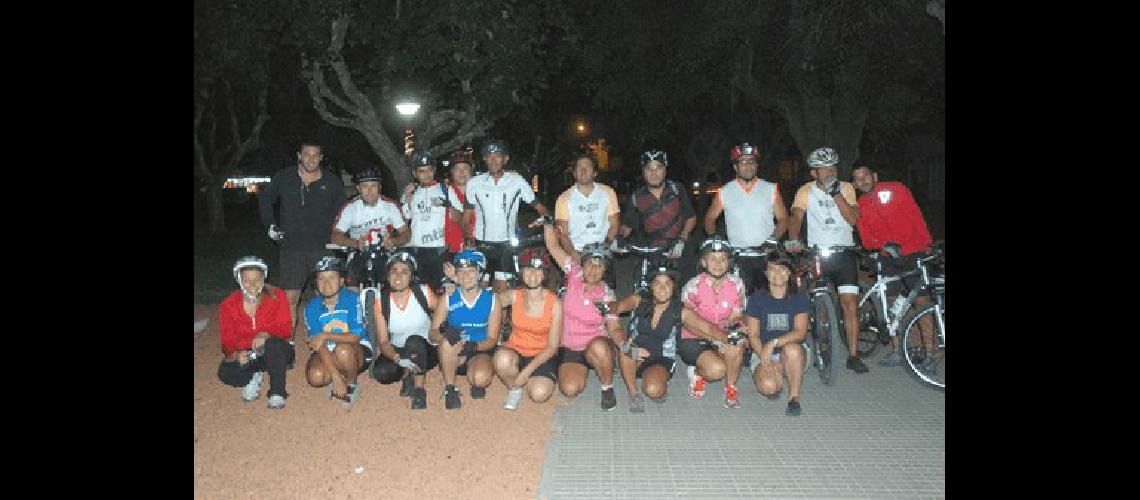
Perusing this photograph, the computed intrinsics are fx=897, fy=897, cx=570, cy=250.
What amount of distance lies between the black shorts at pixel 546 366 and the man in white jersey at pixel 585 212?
1.12 metres

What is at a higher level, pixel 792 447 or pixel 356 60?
pixel 356 60

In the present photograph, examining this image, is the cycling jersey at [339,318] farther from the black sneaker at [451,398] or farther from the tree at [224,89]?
the tree at [224,89]

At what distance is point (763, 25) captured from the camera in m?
17.6

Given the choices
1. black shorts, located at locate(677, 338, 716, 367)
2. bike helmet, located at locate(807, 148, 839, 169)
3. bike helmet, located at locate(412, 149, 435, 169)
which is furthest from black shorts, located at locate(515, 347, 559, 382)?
bike helmet, located at locate(807, 148, 839, 169)

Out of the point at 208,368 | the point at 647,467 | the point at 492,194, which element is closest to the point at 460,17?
the point at 492,194

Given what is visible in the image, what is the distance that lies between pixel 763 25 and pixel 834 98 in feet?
15.0

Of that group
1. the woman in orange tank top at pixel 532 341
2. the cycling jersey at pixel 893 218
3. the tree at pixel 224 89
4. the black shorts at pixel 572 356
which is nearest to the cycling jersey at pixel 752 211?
the cycling jersey at pixel 893 218

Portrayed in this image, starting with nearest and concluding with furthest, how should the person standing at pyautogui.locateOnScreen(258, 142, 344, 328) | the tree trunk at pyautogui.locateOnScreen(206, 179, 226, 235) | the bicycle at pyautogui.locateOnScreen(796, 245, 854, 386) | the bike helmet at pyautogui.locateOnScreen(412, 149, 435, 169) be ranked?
1. the bicycle at pyautogui.locateOnScreen(796, 245, 854, 386)
2. the person standing at pyautogui.locateOnScreen(258, 142, 344, 328)
3. the bike helmet at pyautogui.locateOnScreen(412, 149, 435, 169)
4. the tree trunk at pyautogui.locateOnScreen(206, 179, 226, 235)

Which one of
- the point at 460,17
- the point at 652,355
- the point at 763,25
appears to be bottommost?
the point at 652,355

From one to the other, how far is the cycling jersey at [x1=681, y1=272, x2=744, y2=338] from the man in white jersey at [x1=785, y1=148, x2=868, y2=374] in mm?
884

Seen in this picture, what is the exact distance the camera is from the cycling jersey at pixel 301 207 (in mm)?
7758

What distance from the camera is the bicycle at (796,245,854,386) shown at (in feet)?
22.9

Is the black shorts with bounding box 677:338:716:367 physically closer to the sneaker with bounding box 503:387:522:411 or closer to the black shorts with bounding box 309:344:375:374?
the sneaker with bounding box 503:387:522:411
